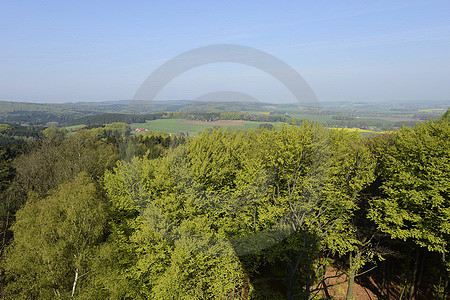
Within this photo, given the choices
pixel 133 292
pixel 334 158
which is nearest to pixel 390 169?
pixel 334 158

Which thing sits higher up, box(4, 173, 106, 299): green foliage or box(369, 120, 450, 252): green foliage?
box(369, 120, 450, 252): green foliage

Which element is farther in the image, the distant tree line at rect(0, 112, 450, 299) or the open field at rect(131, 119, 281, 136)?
the open field at rect(131, 119, 281, 136)

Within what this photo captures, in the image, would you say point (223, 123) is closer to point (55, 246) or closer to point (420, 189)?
point (420, 189)

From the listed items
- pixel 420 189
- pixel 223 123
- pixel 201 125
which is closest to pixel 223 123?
pixel 223 123

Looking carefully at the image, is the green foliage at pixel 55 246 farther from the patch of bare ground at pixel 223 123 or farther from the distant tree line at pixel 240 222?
the patch of bare ground at pixel 223 123

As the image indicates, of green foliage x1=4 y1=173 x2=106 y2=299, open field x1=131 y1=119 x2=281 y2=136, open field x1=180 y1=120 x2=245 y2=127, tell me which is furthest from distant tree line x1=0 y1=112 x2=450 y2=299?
open field x1=180 y1=120 x2=245 y2=127

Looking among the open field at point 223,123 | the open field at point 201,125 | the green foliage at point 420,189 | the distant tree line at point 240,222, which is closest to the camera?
the green foliage at point 420,189

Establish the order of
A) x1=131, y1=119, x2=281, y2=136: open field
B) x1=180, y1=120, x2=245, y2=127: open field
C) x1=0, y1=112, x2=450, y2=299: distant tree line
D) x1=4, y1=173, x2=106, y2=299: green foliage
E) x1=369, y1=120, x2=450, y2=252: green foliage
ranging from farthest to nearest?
x1=180, y1=120, x2=245, y2=127: open field, x1=131, y1=119, x2=281, y2=136: open field, x1=0, y1=112, x2=450, y2=299: distant tree line, x1=369, y1=120, x2=450, y2=252: green foliage, x1=4, y1=173, x2=106, y2=299: green foliage

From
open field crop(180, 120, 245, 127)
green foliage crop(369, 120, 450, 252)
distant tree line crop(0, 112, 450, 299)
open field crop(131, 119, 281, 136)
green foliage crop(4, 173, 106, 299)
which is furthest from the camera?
open field crop(180, 120, 245, 127)

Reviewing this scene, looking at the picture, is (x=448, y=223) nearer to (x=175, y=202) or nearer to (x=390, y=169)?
(x=390, y=169)

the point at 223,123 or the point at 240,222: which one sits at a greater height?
the point at 223,123

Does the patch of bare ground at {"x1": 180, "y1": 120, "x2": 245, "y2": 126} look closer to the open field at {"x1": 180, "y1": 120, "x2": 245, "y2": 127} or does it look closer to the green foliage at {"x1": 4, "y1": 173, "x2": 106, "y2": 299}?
the open field at {"x1": 180, "y1": 120, "x2": 245, "y2": 127}

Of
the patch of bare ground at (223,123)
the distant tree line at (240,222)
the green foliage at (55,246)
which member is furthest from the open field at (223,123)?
the green foliage at (55,246)

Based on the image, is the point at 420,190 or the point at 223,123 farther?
the point at 223,123
